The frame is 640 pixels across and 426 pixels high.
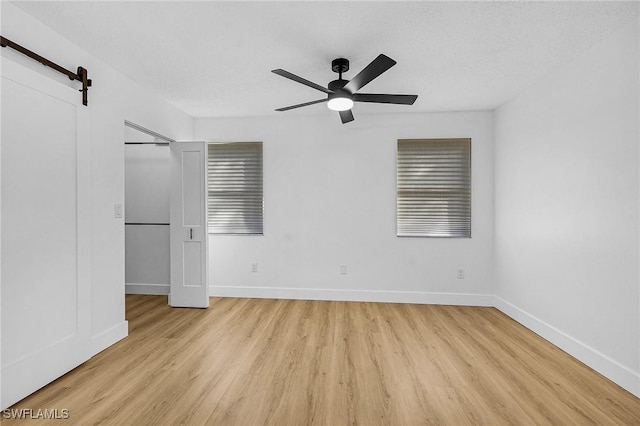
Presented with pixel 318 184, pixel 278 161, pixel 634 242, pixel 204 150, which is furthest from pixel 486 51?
pixel 204 150

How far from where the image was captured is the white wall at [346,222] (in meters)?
4.28

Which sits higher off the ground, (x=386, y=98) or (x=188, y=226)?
(x=386, y=98)

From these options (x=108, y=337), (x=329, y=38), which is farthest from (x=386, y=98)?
(x=108, y=337)

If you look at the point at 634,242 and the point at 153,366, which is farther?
the point at 153,366

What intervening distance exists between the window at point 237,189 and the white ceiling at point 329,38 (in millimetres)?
1207

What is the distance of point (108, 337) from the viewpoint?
291 cm

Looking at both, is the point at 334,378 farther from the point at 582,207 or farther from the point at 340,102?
the point at 582,207

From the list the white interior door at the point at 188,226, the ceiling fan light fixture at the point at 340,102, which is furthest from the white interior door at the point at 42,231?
the ceiling fan light fixture at the point at 340,102

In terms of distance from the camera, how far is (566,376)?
2406 millimetres

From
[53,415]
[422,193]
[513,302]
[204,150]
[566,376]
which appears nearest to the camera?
[53,415]

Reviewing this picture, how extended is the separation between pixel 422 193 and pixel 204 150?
301 cm

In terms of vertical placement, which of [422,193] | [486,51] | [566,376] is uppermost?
[486,51]

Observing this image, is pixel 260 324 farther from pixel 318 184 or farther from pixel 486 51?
pixel 486 51

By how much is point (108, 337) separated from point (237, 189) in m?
2.39
